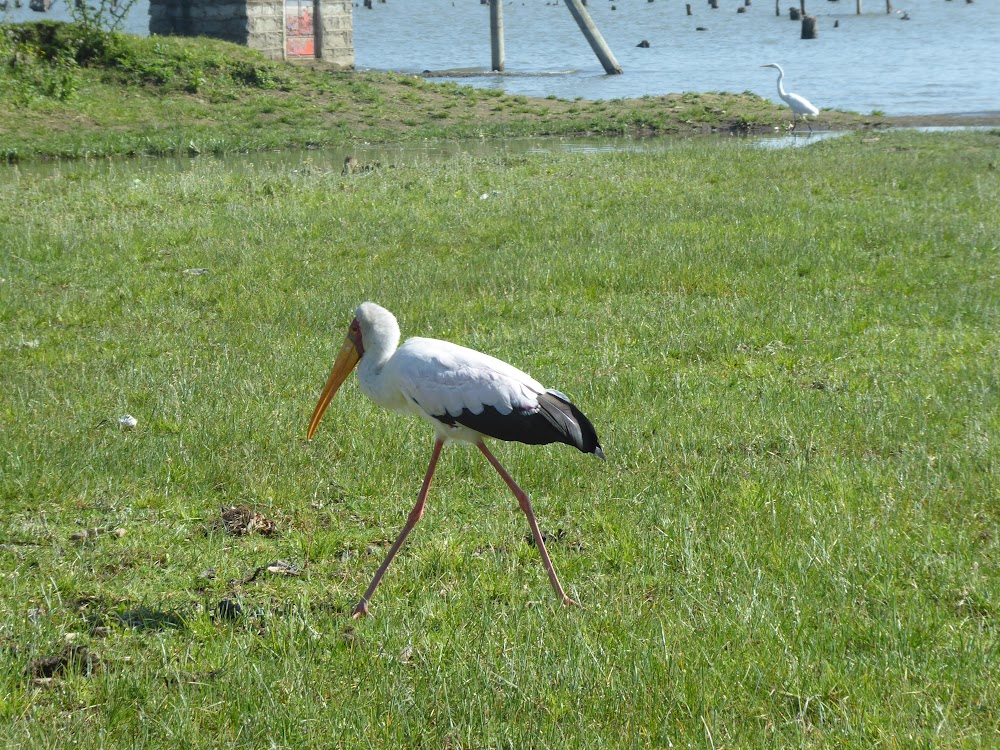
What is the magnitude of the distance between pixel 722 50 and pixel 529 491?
56.3 m

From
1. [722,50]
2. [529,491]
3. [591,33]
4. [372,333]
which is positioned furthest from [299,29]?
[372,333]

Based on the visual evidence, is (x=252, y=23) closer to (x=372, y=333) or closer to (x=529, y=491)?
(x=529, y=491)

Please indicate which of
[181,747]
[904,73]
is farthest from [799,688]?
[904,73]

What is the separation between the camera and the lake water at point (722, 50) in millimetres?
37719

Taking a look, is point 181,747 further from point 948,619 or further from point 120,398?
point 120,398

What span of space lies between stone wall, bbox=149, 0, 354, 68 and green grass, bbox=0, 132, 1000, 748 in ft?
73.6

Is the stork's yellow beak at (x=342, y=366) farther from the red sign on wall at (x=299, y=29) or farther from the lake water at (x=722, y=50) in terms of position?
the red sign on wall at (x=299, y=29)

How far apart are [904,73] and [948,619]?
42486 millimetres

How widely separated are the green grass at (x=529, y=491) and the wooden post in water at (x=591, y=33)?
31.3 metres

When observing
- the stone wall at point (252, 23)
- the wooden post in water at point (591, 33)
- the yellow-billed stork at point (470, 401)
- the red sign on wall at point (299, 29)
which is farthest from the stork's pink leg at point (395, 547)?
the wooden post in water at point (591, 33)

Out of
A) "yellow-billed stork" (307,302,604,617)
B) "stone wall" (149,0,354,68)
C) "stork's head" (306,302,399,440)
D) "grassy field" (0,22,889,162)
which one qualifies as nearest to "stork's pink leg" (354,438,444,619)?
"yellow-billed stork" (307,302,604,617)

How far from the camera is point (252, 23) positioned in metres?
33.3

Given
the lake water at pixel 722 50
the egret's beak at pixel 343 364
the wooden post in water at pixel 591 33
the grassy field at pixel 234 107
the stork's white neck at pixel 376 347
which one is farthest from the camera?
the wooden post in water at pixel 591 33

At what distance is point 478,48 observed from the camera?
194 ft
